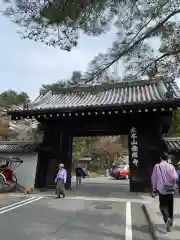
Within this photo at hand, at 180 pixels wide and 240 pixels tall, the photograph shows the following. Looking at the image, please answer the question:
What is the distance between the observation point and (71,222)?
27.6 feet

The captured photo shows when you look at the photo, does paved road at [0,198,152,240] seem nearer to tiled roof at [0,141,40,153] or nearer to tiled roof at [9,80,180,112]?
tiled roof at [9,80,180,112]

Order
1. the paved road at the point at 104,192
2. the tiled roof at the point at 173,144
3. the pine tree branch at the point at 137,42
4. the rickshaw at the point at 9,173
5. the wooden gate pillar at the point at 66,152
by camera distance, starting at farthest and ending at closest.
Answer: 1. the wooden gate pillar at the point at 66,152
2. the tiled roof at the point at 173,144
3. the rickshaw at the point at 9,173
4. the paved road at the point at 104,192
5. the pine tree branch at the point at 137,42

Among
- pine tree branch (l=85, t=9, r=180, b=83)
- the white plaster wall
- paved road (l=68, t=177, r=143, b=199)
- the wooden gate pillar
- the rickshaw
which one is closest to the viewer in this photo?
pine tree branch (l=85, t=9, r=180, b=83)

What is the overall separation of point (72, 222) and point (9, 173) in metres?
9.44

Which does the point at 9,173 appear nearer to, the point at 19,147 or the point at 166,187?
the point at 19,147

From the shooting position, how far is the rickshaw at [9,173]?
15.9m

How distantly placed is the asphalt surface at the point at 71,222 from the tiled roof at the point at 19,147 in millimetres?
6206

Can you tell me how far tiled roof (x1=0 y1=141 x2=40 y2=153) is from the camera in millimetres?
18119

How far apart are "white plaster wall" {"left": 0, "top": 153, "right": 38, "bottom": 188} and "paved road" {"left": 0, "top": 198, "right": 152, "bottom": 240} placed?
218 inches

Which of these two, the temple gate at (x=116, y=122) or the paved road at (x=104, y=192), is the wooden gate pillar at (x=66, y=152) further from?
the paved road at (x=104, y=192)

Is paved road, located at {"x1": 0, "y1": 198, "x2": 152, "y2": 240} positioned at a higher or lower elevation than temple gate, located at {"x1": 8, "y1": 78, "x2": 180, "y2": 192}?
lower

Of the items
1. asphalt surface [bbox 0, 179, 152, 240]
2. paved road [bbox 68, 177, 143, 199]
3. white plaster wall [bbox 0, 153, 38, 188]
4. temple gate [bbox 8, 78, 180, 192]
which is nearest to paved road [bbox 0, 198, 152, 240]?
asphalt surface [bbox 0, 179, 152, 240]

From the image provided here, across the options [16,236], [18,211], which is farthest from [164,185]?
[18,211]

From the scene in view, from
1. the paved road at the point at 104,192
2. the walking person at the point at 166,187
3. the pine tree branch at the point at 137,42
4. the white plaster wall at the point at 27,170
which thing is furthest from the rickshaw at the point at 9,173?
the walking person at the point at 166,187
